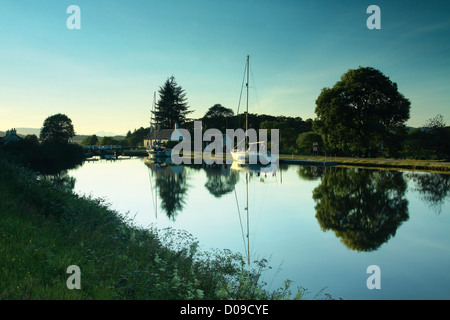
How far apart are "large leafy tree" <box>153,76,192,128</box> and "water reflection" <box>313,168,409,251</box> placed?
6632 cm

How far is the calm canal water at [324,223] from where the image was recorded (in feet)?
26.9

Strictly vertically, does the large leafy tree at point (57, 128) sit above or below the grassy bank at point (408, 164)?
above

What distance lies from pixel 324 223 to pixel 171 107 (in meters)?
77.7

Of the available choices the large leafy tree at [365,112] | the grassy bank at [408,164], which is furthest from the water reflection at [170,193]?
the large leafy tree at [365,112]

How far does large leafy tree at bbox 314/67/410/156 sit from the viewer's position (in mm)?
38031

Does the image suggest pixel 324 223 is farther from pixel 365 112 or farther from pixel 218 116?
pixel 218 116

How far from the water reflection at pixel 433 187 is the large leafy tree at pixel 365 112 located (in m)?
10.2

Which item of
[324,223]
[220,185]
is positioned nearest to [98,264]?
[324,223]

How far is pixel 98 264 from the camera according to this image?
6.55 m

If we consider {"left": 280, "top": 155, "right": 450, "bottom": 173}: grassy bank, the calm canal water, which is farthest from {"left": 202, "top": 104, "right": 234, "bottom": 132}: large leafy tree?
the calm canal water

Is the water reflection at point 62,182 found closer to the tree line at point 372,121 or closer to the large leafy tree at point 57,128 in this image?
the tree line at point 372,121

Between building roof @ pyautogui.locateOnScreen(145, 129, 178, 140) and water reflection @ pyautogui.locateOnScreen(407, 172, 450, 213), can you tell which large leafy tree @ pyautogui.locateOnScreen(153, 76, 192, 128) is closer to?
building roof @ pyautogui.locateOnScreen(145, 129, 178, 140)

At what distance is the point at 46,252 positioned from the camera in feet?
20.7
